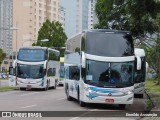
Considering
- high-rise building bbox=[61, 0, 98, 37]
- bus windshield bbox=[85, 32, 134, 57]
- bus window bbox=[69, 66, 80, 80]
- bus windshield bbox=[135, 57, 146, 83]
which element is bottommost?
bus windshield bbox=[135, 57, 146, 83]

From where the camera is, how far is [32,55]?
41.1 metres

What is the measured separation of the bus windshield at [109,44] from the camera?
71.3 ft

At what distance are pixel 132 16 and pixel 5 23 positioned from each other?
123 metres

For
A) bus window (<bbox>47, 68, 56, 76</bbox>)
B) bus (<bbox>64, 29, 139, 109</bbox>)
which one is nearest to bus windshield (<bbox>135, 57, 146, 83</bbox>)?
bus (<bbox>64, 29, 139, 109</bbox>)

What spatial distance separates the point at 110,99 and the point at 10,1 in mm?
128455

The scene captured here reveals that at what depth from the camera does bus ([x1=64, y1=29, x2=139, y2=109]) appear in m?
21.1

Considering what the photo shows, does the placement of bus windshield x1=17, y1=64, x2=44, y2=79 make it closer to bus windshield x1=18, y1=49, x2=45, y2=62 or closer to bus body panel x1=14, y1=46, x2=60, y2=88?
bus body panel x1=14, y1=46, x2=60, y2=88

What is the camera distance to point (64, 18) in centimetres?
17062

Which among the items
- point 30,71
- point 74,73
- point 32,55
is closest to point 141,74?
point 74,73

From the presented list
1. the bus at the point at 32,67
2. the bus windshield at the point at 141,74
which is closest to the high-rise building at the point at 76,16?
the bus at the point at 32,67

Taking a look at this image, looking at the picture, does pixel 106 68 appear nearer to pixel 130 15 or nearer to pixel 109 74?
pixel 109 74

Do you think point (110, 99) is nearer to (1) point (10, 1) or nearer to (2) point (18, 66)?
(2) point (18, 66)

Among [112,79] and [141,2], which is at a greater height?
[141,2]

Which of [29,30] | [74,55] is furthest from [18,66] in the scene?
[29,30]
